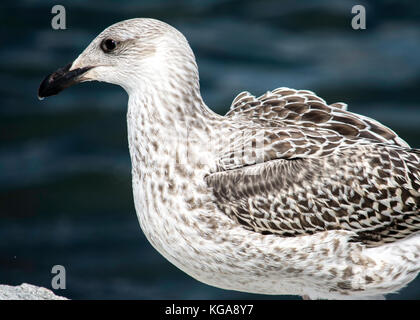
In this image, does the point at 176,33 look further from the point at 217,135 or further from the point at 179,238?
the point at 179,238

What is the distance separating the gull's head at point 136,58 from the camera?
7254mm

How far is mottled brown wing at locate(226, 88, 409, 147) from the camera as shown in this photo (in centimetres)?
767

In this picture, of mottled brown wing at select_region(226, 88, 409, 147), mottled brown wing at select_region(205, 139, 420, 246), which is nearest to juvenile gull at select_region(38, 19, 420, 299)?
mottled brown wing at select_region(205, 139, 420, 246)

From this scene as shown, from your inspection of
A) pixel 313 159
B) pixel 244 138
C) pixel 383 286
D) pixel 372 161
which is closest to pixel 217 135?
pixel 244 138

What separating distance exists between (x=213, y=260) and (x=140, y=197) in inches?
35.1

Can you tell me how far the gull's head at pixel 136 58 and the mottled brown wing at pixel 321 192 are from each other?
103cm

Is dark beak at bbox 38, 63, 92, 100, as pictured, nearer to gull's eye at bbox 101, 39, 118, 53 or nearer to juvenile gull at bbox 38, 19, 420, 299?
juvenile gull at bbox 38, 19, 420, 299

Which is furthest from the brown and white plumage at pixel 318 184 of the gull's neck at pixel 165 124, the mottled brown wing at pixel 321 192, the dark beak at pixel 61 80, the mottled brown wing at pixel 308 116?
the dark beak at pixel 61 80

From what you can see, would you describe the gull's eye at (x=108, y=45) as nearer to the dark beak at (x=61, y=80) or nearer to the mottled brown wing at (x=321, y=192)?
the dark beak at (x=61, y=80)

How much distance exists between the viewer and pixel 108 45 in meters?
7.34

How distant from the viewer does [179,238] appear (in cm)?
717

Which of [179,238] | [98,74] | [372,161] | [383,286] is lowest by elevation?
[383,286]

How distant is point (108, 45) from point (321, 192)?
236 centimetres

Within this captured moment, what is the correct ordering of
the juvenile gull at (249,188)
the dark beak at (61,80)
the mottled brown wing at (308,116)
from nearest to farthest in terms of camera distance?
the juvenile gull at (249,188)
the dark beak at (61,80)
the mottled brown wing at (308,116)
